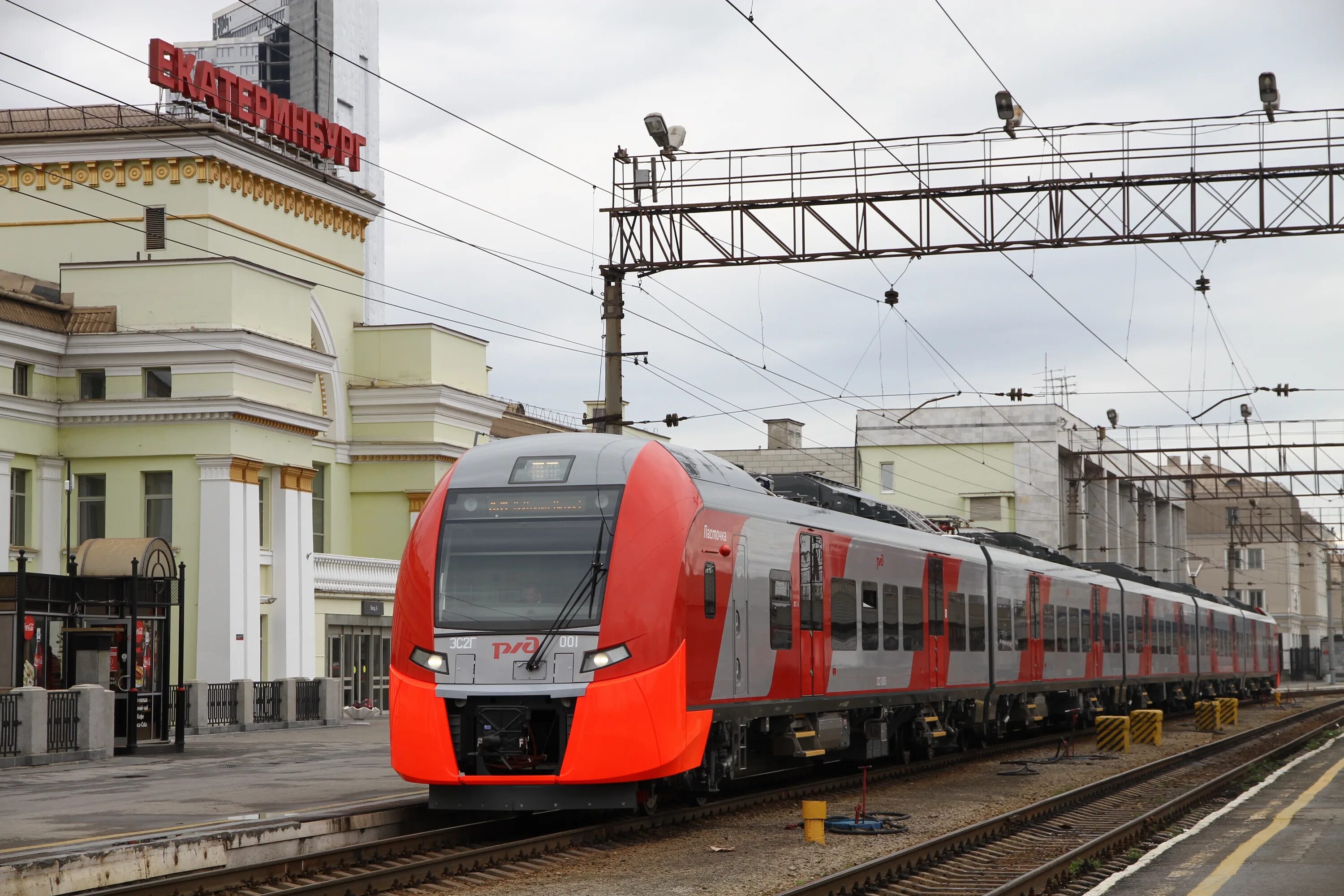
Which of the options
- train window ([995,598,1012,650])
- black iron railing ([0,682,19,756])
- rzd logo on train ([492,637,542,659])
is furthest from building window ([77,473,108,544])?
rzd logo on train ([492,637,542,659])

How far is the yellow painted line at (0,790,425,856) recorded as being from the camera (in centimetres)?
1344

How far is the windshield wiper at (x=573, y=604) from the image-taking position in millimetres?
14023

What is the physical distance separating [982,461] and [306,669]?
124ft

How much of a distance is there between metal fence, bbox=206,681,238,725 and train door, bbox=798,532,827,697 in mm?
16663

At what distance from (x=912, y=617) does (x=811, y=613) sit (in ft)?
14.0

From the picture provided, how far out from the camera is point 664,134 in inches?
940

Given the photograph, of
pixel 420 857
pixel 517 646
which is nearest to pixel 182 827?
pixel 420 857

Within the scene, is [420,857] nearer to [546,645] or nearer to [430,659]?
[430,659]

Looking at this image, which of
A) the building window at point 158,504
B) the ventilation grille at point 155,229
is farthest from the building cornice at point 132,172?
the building window at point 158,504

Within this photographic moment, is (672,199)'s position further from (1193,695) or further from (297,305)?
(1193,695)

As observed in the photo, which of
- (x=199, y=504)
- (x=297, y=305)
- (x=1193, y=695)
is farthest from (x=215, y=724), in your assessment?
(x=1193, y=695)

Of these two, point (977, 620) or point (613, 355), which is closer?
point (613, 355)

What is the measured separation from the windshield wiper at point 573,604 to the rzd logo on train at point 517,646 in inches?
1.4

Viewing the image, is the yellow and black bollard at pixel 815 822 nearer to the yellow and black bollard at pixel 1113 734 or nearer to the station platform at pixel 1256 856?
the station platform at pixel 1256 856
